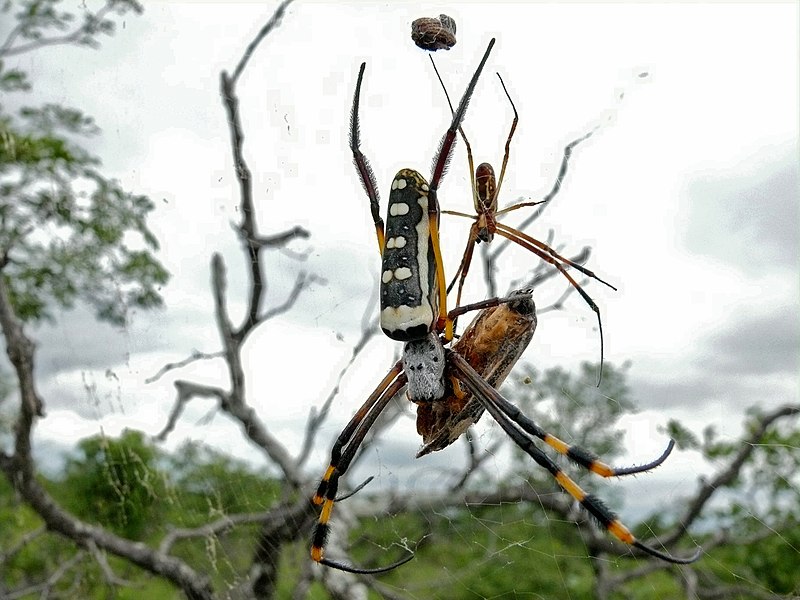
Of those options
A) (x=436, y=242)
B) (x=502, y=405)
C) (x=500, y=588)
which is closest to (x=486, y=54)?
(x=436, y=242)

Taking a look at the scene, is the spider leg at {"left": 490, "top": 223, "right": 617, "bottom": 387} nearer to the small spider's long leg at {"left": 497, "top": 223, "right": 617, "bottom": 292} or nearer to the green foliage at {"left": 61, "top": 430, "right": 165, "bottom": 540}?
the small spider's long leg at {"left": 497, "top": 223, "right": 617, "bottom": 292}

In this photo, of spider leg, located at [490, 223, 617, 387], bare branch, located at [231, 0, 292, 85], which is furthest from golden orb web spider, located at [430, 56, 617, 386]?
bare branch, located at [231, 0, 292, 85]

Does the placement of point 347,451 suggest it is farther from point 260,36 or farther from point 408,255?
point 260,36

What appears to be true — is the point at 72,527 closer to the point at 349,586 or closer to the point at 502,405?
the point at 349,586

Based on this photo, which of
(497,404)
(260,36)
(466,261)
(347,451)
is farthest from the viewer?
(260,36)

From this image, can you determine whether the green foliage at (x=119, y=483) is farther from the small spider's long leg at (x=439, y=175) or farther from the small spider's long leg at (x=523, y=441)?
the small spider's long leg at (x=439, y=175)

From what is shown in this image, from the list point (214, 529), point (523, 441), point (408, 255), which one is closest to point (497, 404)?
point (523, 441)

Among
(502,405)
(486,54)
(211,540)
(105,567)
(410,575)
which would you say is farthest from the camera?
(410,575)
